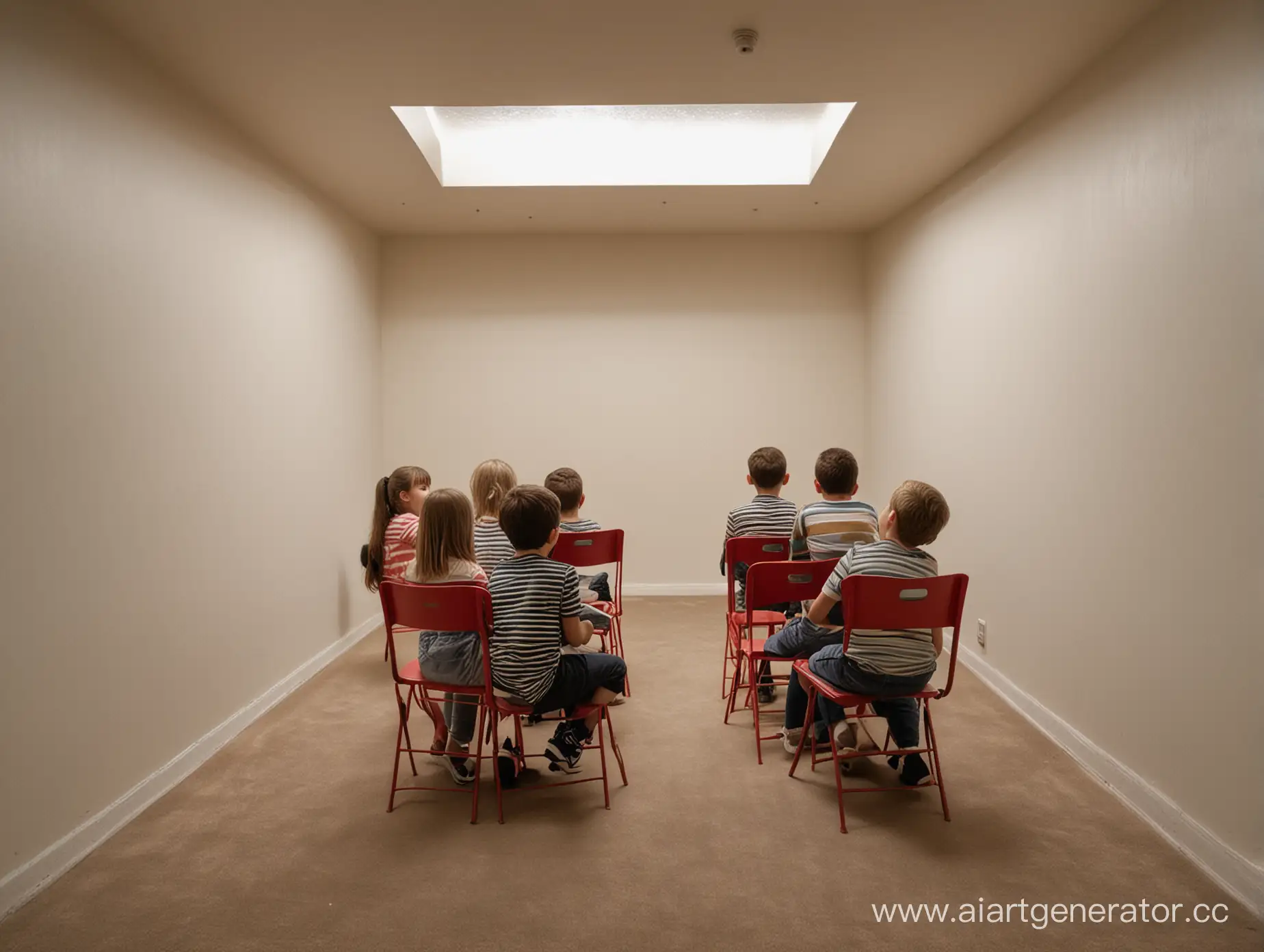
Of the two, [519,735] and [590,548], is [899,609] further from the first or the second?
[590,548]

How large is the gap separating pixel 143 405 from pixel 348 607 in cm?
252

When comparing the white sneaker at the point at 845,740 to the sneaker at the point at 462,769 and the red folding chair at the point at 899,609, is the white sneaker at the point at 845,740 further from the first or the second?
the sneaker at the point at 462,769

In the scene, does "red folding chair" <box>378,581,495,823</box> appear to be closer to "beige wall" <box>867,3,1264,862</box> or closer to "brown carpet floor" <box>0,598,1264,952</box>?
"brown carpet floor" <box>0,598,1264,952</box>

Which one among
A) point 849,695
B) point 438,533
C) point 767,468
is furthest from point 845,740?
point 438,533

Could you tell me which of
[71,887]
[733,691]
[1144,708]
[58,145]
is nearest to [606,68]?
[58,145]

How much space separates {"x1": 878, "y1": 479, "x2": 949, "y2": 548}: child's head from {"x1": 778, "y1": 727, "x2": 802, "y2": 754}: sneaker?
1.08 m

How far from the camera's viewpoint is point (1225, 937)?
7.11ft

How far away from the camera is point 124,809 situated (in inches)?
114

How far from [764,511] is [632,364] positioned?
294cm

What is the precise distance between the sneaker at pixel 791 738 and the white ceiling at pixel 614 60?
282 centimetres

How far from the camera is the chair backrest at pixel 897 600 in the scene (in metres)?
2.59

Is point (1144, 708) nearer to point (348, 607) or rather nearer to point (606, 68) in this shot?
point (606, 68)

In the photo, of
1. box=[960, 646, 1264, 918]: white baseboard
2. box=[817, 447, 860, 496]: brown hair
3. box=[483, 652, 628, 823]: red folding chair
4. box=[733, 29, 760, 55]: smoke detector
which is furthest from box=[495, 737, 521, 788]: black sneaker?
box=[733, 29, 760, 55]: smoke detector

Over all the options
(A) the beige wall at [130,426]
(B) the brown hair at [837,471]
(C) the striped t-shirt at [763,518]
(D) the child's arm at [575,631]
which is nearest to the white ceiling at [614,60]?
(A) the beige wall at [130,426]
